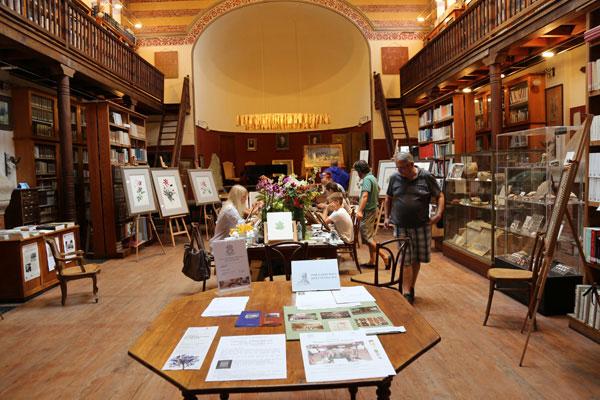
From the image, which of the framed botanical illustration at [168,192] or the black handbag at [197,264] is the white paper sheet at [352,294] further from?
the framed botanical illustration at [168,192]

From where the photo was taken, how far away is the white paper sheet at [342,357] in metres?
1.38

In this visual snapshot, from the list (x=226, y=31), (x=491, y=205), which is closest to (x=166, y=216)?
(x=491, y=205)

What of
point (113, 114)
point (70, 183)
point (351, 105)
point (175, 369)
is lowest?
point (175, 369)

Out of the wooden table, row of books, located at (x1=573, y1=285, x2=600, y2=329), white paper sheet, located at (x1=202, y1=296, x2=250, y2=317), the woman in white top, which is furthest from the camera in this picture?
the woman in white top

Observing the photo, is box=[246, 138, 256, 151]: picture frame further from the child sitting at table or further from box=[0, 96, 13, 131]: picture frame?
the child sitting at table

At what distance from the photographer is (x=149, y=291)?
5.27 m

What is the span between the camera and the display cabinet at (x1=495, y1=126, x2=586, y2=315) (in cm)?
396

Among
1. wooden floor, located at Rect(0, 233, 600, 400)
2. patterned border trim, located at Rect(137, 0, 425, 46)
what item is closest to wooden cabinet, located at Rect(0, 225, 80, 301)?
wooden floor, located at Rect(0, 233, 600, 400)

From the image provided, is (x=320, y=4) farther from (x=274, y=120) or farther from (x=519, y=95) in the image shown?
(x=519, y=95)

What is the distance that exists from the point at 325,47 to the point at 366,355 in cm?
1406

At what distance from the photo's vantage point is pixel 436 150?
9.12 metres

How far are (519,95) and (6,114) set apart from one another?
32.5ft

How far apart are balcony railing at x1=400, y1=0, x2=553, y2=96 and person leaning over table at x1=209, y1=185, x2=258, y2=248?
4.53m

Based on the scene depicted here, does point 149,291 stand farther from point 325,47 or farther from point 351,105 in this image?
point 325,47
